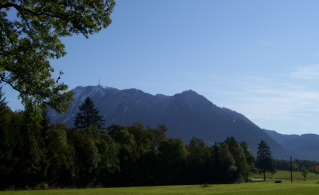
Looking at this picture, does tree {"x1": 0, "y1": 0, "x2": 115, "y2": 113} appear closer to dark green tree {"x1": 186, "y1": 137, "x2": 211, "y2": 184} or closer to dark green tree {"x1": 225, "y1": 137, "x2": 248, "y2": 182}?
dark green tree {"x1": 186, "y1": 137, "x2": 211, "y2": 184}

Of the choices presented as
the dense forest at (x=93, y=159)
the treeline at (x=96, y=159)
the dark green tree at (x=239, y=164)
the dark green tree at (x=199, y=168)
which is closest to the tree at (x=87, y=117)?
the dense forest at (x=93, y=159)

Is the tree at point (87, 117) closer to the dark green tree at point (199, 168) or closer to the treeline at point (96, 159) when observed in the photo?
the treeline at point (96, 159)

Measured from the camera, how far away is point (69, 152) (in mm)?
66562

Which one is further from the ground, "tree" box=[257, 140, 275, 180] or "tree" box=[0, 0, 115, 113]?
"tree" box=[0, 0, 115, 113]

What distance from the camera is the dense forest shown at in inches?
2189

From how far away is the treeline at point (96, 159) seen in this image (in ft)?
182

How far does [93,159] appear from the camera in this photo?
69938 mm

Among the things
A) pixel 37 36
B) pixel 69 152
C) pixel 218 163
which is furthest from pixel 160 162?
pixel 37 36

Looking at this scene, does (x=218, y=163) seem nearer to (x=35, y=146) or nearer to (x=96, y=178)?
(x=96, y=178)

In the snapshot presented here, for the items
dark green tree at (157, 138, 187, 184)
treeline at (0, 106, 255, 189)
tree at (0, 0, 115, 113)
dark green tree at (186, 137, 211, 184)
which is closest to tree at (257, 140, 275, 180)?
treeline at (0, 106, 255, 189)

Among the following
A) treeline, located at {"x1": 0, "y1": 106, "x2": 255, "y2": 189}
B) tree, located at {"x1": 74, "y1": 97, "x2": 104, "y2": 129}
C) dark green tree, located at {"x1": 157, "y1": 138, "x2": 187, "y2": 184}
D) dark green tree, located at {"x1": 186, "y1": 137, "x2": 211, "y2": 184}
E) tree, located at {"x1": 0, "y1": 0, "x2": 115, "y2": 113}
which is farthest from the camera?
tree, located at {"x1": 74, "y1": 97, "x2": 104, "y2": 129}

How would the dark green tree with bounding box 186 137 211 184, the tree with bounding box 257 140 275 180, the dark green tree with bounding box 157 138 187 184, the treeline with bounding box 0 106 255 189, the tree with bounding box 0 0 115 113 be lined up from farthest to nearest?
the tree with bounding box 257 140 275 180
the dark green tree with bounding box 186 137 211 184
the dark green tree with bounding box 157 138 187 184
the treeline with bounding box 0 106 255 189
the tree with bounding box 0 0 115 113

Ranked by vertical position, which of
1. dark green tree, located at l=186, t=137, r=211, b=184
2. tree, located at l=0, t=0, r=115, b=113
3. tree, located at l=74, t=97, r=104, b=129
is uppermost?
tree, located at l=74, t=97, r=104, b=129

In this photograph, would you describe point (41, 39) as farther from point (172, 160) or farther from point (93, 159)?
point (172, 160)
